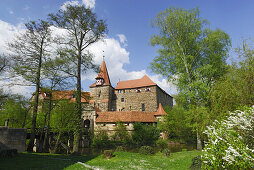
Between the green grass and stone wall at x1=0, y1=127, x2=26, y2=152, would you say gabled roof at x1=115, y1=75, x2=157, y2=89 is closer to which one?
the green grass

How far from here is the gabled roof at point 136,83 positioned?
134 ft

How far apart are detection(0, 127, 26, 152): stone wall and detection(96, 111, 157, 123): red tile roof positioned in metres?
18.5

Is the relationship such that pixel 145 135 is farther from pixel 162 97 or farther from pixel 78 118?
pixel 162 97

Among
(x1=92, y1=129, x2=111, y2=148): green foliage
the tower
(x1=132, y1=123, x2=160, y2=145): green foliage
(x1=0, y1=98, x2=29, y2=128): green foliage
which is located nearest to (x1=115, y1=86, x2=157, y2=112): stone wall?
the tower

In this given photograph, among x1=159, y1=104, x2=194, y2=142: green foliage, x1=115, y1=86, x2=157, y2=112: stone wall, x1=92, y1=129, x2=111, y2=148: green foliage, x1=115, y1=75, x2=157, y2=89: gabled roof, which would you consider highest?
x1=115, y1=75, x2=157, y2=89: gabled roof

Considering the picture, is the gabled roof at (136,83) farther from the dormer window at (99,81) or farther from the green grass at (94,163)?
the green grass at (94,163)

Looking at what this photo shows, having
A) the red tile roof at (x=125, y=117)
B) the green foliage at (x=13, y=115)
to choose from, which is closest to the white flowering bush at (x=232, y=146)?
the red tile roof at (x=125, y=117)

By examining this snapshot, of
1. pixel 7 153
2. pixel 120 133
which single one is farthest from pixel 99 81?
pixel 7 153

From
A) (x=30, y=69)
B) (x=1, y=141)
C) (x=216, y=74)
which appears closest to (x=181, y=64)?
(x=216, y=74)

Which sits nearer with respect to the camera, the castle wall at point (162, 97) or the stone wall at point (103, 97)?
the stone wall at point (103, 97)

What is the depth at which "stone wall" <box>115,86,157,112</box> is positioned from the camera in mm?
38781

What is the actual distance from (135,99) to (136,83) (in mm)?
4510

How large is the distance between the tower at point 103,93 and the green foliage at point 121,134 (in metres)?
11.2

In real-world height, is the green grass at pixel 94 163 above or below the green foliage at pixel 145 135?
above
